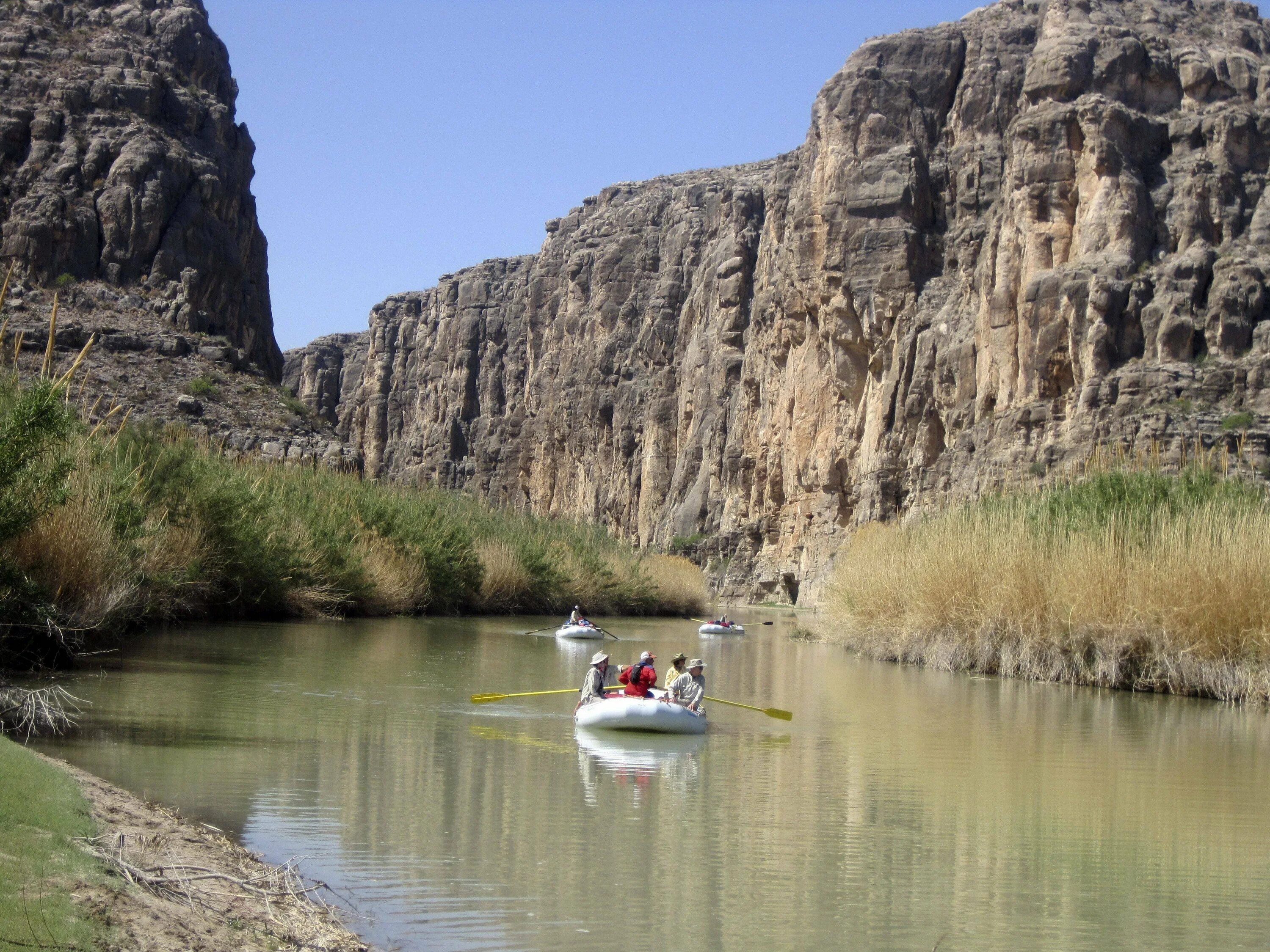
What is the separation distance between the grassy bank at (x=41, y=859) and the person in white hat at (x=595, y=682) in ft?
25.9

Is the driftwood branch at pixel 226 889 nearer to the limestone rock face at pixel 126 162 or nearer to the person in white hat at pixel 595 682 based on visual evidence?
the person in white hat at pixel 595 682

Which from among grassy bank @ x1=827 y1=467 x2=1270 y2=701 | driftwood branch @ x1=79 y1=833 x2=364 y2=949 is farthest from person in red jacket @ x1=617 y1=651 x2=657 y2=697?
grassy bank @ x1=827 y1=467 x2=1270 y2=701

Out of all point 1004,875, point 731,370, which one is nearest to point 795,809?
point 1004,875

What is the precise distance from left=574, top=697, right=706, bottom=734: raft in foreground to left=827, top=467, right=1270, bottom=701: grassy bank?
8151 millimetres

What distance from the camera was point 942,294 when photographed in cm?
6988

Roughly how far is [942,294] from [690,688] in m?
57.8

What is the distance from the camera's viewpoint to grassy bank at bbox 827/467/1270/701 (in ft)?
61.2

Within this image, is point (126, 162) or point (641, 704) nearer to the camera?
point (641, 704)

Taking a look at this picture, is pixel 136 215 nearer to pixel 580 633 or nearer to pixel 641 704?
pixel 580 633

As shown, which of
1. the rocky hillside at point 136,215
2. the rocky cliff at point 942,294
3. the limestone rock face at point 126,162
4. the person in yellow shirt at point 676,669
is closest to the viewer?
the person in yellow shirt at point 676,669

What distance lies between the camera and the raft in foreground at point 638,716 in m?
14.0

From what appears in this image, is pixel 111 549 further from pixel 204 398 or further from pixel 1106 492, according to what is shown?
pixel 204 398

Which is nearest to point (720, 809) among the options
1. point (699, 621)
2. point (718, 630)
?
point (718, 630)

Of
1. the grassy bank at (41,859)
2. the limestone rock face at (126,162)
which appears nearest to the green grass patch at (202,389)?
the limestone rock face at (126,162)
